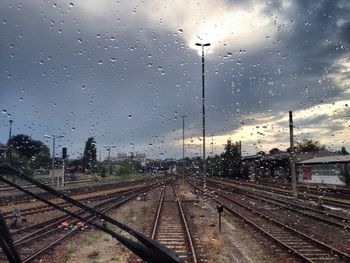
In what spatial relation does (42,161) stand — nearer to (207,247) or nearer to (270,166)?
(270,166)

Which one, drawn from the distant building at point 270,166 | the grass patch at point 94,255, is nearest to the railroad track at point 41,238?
the grass patch at point 94,255

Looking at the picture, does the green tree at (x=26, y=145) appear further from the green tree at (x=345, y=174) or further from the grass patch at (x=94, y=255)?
the grass patch at (x=94, y=255)

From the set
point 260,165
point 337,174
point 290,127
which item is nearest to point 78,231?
point 290,127

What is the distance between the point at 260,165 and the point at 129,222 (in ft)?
251

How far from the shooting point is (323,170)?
198 feet

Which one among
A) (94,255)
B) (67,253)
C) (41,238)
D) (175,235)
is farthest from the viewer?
(175,235)

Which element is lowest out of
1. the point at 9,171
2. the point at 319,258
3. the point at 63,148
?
the point at 319,258

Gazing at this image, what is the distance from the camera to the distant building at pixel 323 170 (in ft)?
179

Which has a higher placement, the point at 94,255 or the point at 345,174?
the point at 345,174

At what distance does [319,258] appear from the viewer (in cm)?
1375

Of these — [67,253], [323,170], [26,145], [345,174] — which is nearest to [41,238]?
[67,253]

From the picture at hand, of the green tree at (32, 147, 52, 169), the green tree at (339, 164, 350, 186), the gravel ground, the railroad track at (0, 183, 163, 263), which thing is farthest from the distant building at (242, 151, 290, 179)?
the railroad track at (0, 183, 163, 263)

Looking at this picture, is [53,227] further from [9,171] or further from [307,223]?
[9,171]

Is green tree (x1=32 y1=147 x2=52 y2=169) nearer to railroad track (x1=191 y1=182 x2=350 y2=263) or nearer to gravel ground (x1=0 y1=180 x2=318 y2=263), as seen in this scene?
gravel ground (x1=0 y1=180 x2=318 y2=263)
